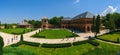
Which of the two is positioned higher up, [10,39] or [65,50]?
[10,39]

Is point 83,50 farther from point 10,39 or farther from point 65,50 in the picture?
point 10,39

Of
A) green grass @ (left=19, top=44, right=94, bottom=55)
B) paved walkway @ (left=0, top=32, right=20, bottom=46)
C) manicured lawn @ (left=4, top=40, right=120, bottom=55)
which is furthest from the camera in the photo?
paved walkway @ (left=0, top=32, right=20, bottom=46)

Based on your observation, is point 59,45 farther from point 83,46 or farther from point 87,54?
point 87,54

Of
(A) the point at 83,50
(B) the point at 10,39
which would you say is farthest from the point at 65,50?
(B) the point at 10,39

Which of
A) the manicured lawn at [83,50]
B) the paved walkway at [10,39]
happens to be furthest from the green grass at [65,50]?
the paved walkway at [10,39]

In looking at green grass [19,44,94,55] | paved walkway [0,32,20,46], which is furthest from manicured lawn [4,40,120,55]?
paved walkway [0,32,20,46]

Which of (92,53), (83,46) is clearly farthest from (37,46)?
(92,53)

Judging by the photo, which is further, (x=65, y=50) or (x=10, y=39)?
(x=10, y=39)

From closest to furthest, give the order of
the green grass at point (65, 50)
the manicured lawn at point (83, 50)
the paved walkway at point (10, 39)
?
the manicured lawn at point (83, 50)
the green grass at point (65, 50)
the paved walkway at point (10, 39)

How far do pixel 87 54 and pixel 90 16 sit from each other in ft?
159

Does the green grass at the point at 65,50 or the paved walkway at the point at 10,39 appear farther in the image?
the paved walkway at the point at 10,39

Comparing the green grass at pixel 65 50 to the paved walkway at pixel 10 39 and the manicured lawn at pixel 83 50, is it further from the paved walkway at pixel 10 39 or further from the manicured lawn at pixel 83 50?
the paved walkway at pixel 10 39

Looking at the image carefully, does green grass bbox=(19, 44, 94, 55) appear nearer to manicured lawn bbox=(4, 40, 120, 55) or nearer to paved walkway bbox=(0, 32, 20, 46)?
manicured lawn bbox=(4, 40, 120, 55)

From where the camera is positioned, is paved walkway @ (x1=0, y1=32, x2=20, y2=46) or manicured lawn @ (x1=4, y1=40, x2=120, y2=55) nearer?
manicured lawn @ (x1=4, y1=40, x2=120, y2=55)
